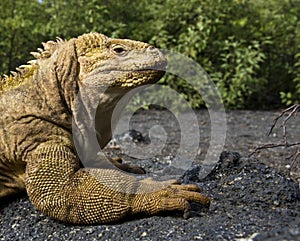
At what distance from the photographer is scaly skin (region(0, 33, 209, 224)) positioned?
3.75m

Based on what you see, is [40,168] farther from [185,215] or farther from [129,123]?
[129,123]

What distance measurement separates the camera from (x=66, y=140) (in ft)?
13.3

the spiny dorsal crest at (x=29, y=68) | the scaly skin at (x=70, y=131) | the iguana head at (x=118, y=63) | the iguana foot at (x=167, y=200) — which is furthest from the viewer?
→ the spiny dorsal crest at (x=29, y=68)

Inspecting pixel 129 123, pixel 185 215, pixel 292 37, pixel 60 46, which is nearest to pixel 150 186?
pixel 185 215

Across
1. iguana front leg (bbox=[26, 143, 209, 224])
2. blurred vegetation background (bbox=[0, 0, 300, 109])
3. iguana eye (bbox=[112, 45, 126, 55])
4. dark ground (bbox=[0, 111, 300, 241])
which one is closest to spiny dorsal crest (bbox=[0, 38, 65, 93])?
iguana eye (bbox=[112, 45, 126, 55])

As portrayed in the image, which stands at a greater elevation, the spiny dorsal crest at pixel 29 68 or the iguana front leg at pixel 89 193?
the spiny dorsal crest at pixel 29 68

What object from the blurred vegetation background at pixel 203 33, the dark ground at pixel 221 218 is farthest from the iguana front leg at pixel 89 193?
the blurred vegetation background at pixel 203 33

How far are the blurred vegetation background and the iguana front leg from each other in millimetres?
7542

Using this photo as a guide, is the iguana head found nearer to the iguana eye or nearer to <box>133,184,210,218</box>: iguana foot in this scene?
the iguana eye

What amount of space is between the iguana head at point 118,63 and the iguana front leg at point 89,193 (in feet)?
2.11

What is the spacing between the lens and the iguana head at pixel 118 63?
390cm

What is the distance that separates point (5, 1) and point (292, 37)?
674cm

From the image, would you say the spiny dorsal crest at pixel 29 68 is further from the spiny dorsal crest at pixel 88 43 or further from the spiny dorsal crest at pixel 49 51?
the spiny dorsal crest at pixel 88 43

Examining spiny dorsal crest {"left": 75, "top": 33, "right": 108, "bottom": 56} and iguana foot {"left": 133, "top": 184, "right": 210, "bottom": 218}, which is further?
spiny dorsal crest {"left": 75, "top": 33, "right": 108, "bottom": 56}
